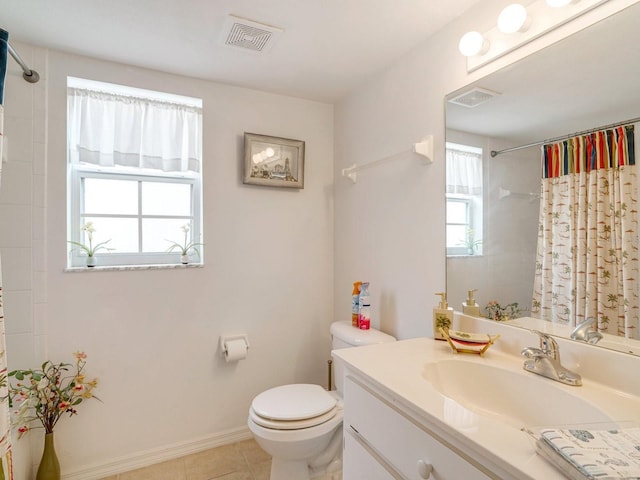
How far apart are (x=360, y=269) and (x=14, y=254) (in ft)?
5.69

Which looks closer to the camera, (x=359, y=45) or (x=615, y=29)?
(x=615, y=29)

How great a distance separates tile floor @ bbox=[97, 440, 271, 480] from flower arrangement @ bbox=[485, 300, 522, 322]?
1.41 meters

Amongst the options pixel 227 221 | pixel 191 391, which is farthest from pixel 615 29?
pixel 191 391

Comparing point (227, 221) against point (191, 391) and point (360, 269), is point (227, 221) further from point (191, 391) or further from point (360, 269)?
point (191, 391)

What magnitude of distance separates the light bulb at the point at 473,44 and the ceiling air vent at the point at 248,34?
0.77 m

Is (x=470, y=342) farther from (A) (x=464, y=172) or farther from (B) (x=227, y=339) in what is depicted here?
(B) (x=227, y=339)

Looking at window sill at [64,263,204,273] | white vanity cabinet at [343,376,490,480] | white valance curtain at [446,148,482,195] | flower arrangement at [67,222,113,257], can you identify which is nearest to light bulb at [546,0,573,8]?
white valance curtain at [446,148,482,195]

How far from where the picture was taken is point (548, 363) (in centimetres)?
96

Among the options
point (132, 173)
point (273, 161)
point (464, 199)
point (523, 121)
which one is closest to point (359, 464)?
point (464, 199)

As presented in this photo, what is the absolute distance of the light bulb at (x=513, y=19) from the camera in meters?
1.09

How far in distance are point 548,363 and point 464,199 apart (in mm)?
677

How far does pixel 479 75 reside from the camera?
1311 millimetres

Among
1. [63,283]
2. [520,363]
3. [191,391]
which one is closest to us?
[520,363]

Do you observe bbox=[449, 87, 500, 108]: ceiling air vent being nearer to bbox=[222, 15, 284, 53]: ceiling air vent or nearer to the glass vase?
bbox=[222, 15, 284, 53]: ceiling air vent
